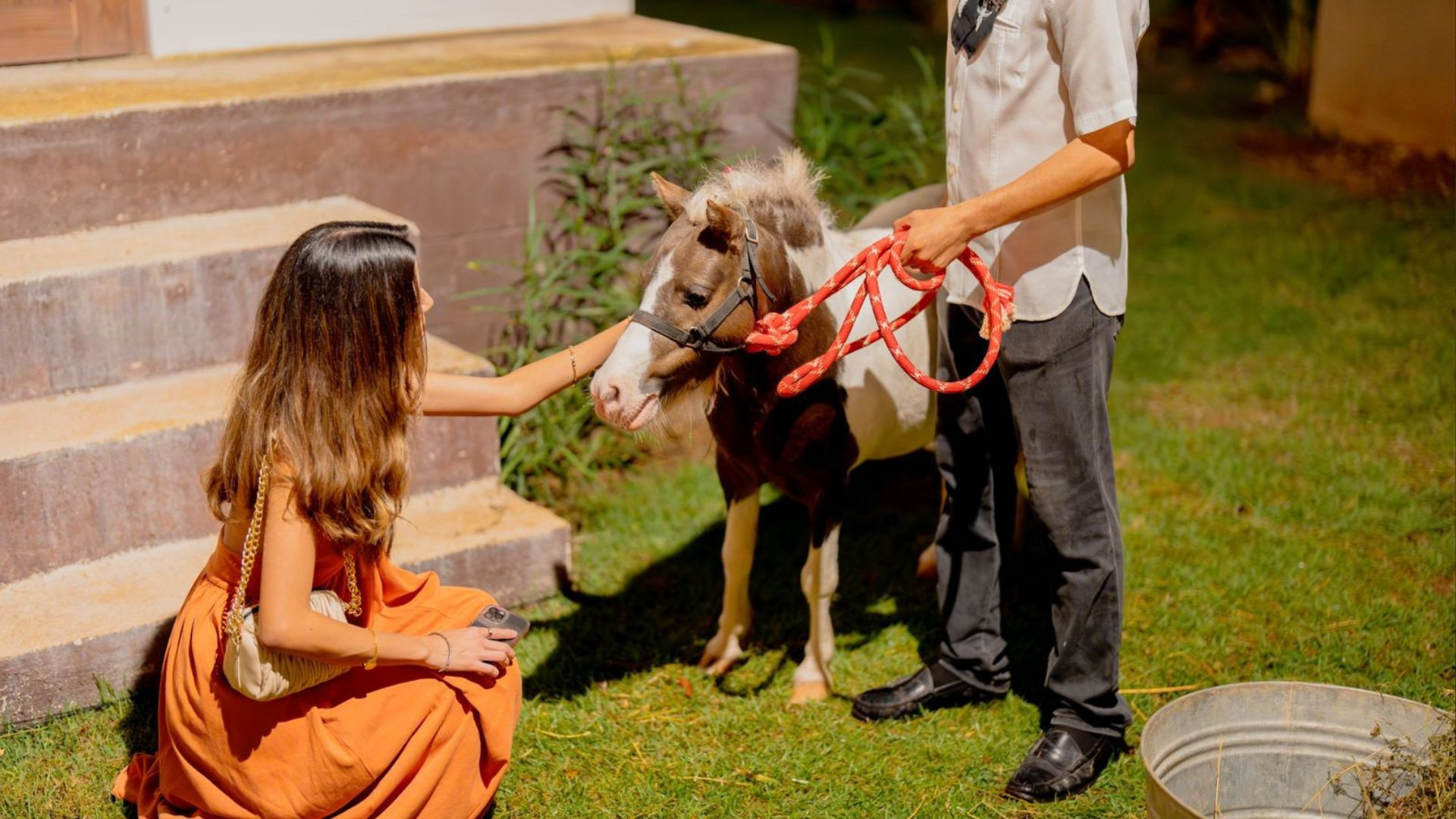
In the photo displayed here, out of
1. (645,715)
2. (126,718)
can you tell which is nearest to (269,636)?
(126,718)

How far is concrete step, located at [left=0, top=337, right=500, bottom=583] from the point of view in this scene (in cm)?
398

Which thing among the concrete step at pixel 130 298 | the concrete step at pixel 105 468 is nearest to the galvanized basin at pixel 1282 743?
the concrete step at pixel 105 468

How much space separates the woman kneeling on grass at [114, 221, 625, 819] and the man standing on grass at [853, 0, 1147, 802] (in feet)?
4.22

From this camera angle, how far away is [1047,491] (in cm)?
370

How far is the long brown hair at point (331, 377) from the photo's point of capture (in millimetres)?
3057

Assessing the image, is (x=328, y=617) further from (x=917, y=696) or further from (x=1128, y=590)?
(x=1128, y=590)

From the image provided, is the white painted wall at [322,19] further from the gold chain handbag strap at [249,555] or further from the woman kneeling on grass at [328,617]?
the gold chain handbag strap at [249,555]

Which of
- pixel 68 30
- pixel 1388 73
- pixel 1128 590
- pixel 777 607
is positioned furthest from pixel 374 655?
pixel 1388 73

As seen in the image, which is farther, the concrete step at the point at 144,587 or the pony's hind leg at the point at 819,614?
the pony's hind leg at the point at 819,614

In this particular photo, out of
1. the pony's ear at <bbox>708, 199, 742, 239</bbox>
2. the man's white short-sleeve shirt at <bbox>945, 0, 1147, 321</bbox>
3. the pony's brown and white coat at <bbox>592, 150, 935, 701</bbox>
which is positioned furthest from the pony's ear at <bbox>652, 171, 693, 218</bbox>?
the man's white short-sleeve shirt at <bbox>945, 0, 1147, 321</bbox>

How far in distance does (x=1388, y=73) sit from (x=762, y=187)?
6.60 m

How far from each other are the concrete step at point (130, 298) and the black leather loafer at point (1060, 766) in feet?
8.71

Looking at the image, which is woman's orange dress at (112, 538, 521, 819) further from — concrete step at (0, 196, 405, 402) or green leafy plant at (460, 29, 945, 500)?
green leafy plant at (460, 29, 945, 500)

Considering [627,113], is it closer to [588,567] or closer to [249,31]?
[249,31]
